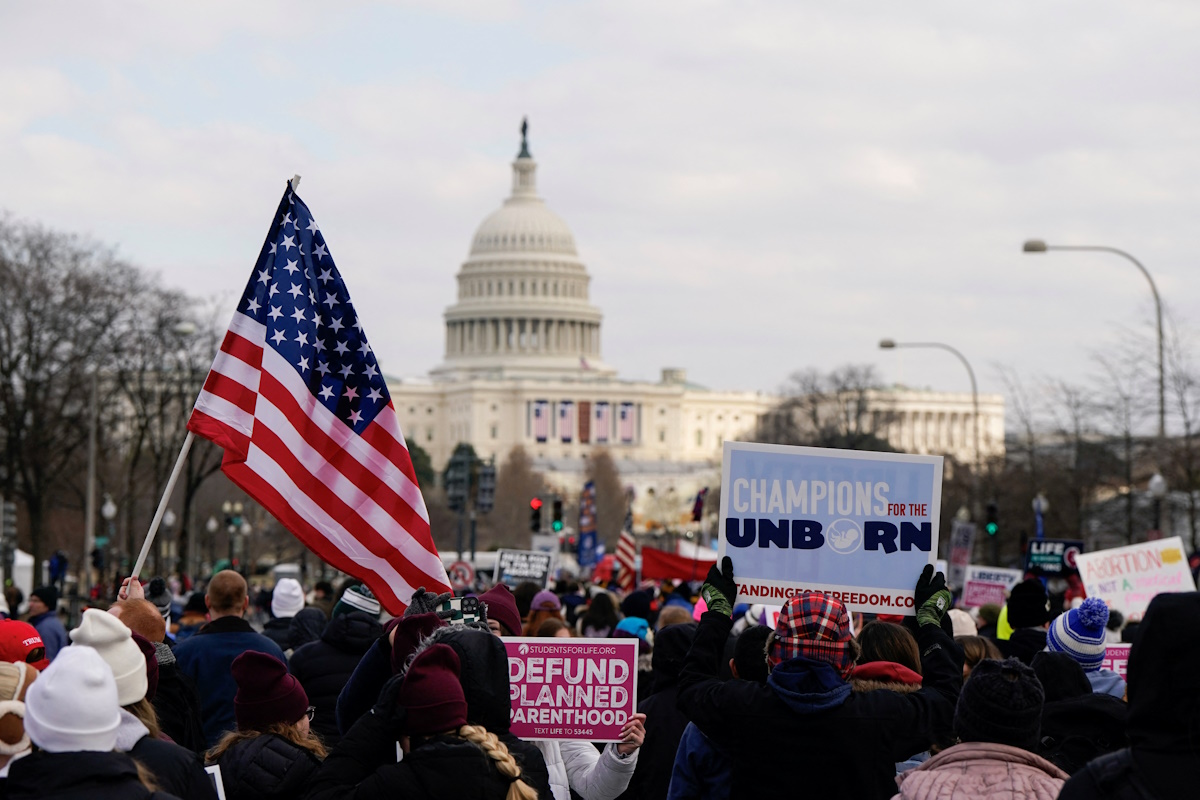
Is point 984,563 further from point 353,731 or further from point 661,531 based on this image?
point 661,531

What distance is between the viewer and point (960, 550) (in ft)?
95.6

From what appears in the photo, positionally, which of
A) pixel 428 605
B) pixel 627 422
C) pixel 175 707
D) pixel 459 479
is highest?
pixel 627 422

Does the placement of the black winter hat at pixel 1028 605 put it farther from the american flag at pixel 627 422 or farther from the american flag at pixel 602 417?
the american flag at pixel 627 422

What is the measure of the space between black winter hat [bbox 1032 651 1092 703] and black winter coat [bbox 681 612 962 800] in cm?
148

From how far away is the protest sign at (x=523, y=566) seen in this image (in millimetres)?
22391

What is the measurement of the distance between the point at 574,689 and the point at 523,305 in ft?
576

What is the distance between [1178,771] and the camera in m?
4.26

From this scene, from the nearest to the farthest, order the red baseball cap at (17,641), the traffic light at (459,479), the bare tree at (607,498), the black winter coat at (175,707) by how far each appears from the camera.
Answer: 1. the red baseball cap at (17,641)
2. the black winter coat at (175,707)
3. the traffic light at (459,479)
4. the bare tree at (607,498)

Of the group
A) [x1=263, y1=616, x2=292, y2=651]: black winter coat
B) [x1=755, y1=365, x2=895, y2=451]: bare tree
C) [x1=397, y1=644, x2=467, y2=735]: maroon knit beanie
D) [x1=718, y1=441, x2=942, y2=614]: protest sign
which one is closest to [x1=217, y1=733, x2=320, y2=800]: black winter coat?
[x1=397, y1=644, x2=467, y2=735]: maroon knit beanie

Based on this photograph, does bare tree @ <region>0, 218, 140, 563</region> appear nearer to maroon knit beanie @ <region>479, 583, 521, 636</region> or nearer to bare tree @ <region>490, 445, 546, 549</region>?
maroon knit beanie @ <region>479, 583, 521, 636</region>

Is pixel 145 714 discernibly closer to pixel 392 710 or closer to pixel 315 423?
pixel 392 710

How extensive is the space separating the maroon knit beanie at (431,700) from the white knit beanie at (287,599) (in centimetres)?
722

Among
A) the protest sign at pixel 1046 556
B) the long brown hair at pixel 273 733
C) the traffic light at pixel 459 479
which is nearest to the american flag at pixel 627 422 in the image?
the traffic light at pixel 459 479

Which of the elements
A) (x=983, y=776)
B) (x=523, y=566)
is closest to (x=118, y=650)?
(x=983, y=776)
